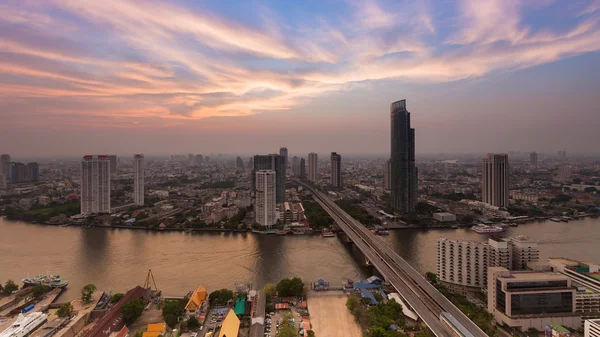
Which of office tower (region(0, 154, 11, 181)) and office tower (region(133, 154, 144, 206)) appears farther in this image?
office tower (region(0, 154, 11, 181))

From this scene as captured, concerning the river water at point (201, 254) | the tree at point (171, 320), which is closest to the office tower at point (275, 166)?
the river water at point (201, 254)

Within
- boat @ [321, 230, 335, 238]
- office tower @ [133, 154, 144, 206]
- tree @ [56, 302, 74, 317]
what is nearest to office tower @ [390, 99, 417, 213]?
boat @ [321, 230, 335, 238]

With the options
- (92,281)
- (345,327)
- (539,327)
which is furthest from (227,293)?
(539,327)

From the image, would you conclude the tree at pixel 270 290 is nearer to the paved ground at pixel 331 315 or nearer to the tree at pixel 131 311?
the paved ground at pixel 331 315

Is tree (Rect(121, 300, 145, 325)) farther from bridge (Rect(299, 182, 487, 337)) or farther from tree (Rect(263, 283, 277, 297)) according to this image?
bridge (Rect(299, 182, 487, 337))

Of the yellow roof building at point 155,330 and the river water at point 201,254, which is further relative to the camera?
the river water at point 201,254

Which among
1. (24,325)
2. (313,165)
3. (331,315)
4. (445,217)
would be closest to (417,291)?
(331,315)

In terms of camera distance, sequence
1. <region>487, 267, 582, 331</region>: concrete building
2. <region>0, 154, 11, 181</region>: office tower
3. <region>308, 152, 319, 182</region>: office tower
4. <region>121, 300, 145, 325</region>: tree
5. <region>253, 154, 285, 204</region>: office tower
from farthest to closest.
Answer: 1. <region>308, 152, 319, 182</region>: office tower
2. <region>0, 154, 11, 181</region>: office tower
3. <region>253, 154, 285, 204</region>: office tower
4. <region>121, 300, 145, 325</region>: tree
5. <region>487, 267, 582, 331</region>: concrete building

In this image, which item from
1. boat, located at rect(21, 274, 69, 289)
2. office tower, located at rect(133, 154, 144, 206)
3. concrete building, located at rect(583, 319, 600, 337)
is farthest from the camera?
office tower, located at rect(133, 154, 144, 206)

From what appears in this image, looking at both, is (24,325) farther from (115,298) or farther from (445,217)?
(445,217)
